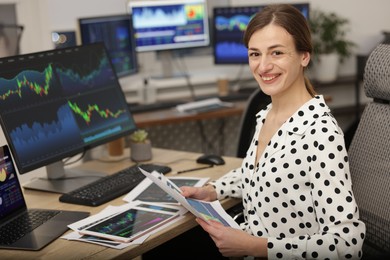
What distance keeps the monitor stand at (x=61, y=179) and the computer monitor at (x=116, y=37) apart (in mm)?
1251

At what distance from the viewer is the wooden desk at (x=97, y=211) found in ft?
5.29

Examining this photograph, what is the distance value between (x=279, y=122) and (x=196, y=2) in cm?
231

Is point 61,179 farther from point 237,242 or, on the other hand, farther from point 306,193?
point 306,193

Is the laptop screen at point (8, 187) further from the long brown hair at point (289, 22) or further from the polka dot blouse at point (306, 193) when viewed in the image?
the long brown hair at point (289, 22)

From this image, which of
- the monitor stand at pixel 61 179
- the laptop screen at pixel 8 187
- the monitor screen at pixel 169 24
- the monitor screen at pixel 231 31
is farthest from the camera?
the monitor screen at pixel 231 31

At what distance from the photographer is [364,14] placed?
4582 millimetres

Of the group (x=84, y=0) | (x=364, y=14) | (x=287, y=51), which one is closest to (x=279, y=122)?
(x=287, y=51)

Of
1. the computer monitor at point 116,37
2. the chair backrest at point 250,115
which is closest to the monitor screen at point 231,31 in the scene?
the computer monitor at point 116,37

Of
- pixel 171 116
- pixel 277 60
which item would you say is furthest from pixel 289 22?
pixel 171 116

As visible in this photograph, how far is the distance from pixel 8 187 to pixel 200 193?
62 centimetres

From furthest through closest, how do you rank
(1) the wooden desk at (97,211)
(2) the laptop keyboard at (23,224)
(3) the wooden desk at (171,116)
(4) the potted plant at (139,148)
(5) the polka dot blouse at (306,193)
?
1. (3) the wooden desk at (171,116)
2. (4) the potted plant at (139,148)
3. (2) the laptop keyboard at (23,224)
4. (1) the wooden desk at (97,211)
5. (5) the polka dot blouse at (306,193)

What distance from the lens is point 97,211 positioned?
1919 mm

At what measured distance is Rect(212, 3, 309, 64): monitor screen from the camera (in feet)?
12.8

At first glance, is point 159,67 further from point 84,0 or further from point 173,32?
point 84,0
